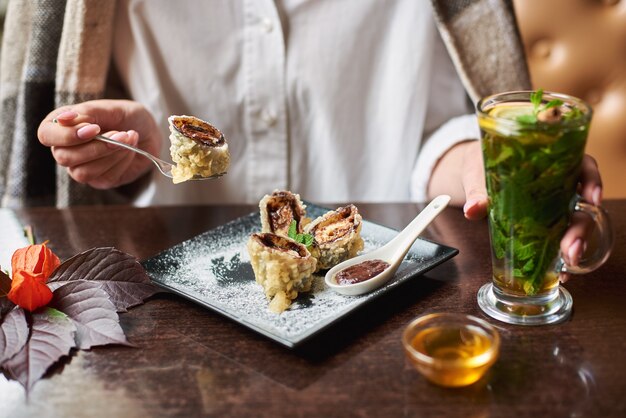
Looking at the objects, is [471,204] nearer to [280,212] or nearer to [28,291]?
[280,212]

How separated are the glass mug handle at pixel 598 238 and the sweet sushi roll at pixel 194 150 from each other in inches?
19.6

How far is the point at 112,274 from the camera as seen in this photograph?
90cm

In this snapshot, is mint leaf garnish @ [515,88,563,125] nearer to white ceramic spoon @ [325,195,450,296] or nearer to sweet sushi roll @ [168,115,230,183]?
white ceramic spoon @ [325,195,450,296]

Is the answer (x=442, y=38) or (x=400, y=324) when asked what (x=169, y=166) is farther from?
(x=442, y=38)

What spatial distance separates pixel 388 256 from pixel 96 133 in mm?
497

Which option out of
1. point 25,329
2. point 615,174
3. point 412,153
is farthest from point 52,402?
point 615,174

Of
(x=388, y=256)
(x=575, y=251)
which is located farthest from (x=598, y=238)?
(x=388, y=256)

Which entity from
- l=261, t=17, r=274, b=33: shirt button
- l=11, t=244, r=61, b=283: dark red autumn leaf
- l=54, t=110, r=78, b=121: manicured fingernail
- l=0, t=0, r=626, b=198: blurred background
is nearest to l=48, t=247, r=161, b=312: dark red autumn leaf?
l=11, t=244, r=61, b=283: dark red autumn leaf

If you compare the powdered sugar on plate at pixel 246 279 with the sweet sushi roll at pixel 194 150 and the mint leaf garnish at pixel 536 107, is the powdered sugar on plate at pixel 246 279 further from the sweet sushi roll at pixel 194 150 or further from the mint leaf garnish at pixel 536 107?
the mint leaf garnish at pixel 536 107

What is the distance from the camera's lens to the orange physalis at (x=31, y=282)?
32.3 inches

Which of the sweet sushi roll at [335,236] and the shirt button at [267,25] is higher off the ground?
the shirt button at [267,25]

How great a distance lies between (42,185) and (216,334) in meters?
0.84

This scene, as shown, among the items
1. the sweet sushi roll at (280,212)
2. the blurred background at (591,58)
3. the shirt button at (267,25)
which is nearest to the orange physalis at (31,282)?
the sweet sushi roll at (280,212)

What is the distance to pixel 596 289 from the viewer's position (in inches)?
35.4
